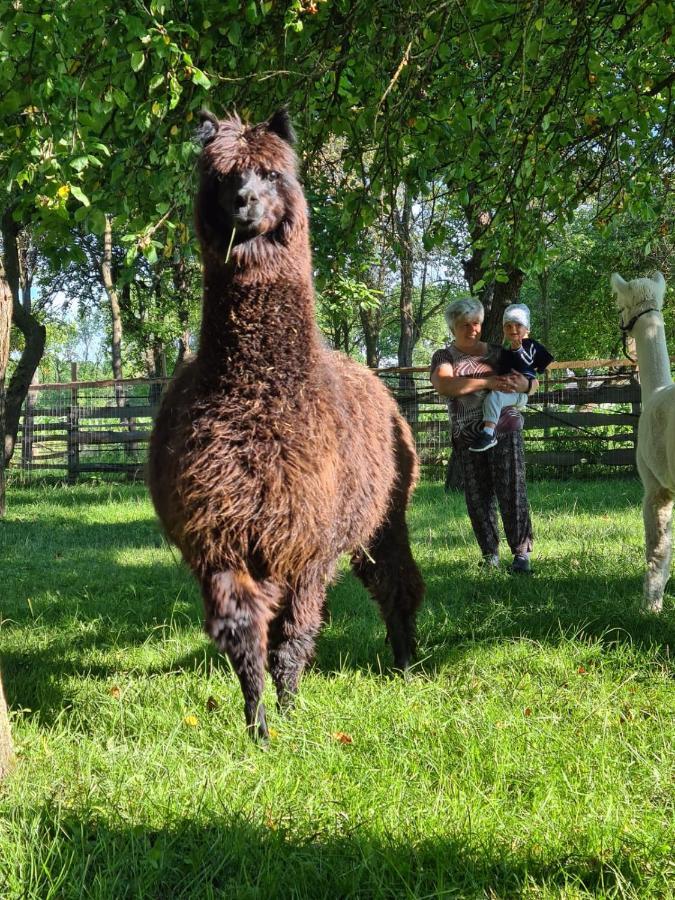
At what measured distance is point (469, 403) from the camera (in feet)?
20.7

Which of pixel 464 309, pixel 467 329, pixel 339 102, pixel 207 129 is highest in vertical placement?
pixel 339 102

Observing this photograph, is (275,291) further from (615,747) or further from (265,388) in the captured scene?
(615,747)

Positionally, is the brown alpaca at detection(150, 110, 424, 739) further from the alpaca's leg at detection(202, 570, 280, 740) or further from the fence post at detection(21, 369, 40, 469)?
the fence post at detection(21, 369, 40, 469)

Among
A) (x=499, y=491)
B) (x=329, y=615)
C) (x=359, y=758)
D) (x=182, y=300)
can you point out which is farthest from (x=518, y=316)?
(x=182, y=300)

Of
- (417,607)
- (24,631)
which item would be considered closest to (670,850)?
(417,607)

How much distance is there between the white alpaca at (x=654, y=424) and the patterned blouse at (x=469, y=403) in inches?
45.8

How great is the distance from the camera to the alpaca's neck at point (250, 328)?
316 centimetres

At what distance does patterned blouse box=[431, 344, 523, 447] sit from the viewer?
244 inches

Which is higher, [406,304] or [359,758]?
[406,304]

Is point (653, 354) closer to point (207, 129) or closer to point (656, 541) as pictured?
point (656, 541)

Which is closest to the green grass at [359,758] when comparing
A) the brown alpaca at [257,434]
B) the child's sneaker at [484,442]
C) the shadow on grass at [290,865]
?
the shadow on grass at [290,865]

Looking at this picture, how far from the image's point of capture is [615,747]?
9.28 ft

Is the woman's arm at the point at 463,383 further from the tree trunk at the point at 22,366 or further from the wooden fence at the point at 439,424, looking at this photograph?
the tree trunk at the point at 22,366

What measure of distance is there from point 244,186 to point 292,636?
1854mm
